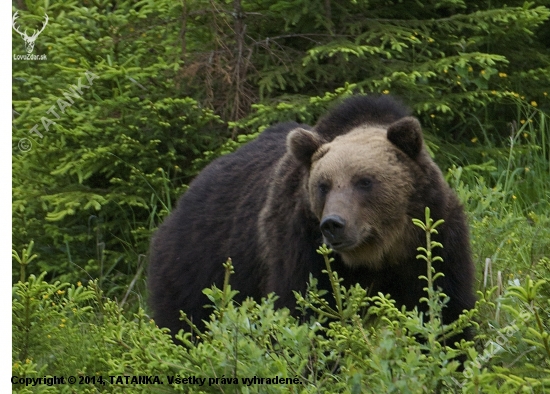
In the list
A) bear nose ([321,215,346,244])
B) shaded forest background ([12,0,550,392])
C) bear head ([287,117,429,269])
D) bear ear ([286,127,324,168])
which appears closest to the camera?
bear nose ([321,215,346,244])

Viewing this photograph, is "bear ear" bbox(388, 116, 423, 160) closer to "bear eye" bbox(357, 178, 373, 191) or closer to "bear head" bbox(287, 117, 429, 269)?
"bear head" bbox(287, 117, 429, 269)

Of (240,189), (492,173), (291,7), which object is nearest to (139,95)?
(291,7)

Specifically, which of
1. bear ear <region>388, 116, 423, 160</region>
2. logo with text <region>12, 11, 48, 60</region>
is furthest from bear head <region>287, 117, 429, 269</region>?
logo with text <region>12, 11, 48, 60</region>

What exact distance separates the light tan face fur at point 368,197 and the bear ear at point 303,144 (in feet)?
0.46

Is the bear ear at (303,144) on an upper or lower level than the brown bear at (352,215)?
upper

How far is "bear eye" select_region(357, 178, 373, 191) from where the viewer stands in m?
4.77

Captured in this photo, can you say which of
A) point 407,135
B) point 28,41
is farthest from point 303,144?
point 28,41

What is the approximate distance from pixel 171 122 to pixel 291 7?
1.40 metres

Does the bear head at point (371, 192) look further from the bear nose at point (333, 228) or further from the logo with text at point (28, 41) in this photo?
the logo with text at point (28, 41)

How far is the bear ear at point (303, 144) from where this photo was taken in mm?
5035

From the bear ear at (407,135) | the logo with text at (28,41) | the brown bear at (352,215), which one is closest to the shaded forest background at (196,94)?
the logo with text at (28,41)

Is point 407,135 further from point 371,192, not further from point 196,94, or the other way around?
point 196,94

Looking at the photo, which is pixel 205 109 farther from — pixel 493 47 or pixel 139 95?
pixel 493 47

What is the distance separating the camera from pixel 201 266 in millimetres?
5852
